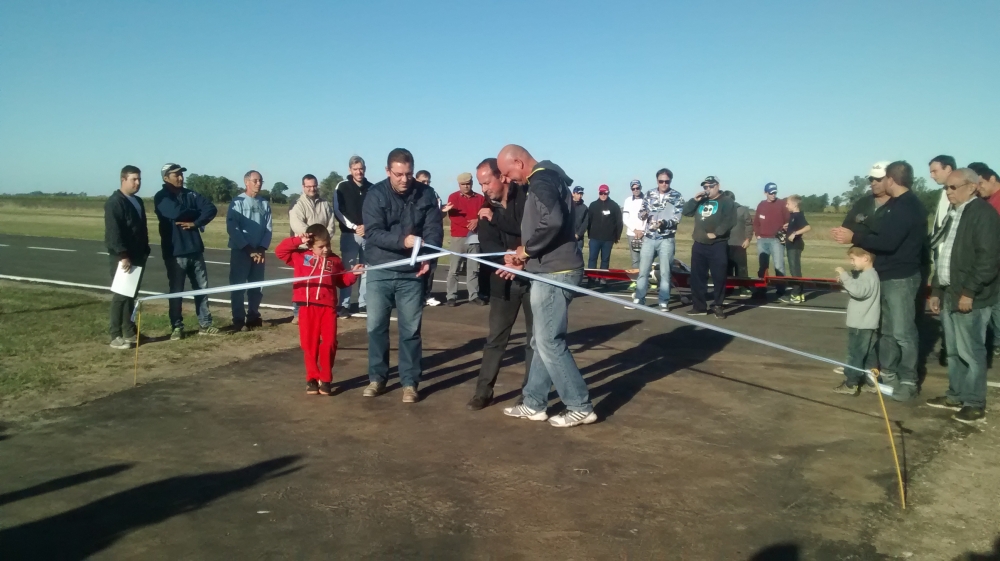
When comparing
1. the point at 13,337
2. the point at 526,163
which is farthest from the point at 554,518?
the point at 13,337

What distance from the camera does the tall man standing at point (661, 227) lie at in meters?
12.0

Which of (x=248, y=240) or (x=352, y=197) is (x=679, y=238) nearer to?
(x=352, y=197)

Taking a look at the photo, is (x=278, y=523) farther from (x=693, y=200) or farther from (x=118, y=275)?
(x=693, y=200)

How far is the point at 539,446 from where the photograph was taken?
220 inches

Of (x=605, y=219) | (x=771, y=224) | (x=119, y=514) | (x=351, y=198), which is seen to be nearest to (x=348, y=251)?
(x=351, y=198)

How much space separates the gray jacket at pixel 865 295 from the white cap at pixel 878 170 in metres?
0.94

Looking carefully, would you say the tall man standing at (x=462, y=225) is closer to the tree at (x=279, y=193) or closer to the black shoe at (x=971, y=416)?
the black shoe at (x=971, y=416)

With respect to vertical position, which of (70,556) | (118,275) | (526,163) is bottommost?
(70,556)

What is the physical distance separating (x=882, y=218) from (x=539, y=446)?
4060 mm

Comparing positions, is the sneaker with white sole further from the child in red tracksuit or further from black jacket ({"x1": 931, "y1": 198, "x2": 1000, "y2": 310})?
black jacket ({"x1": 931, "y1": 198, "x2": 1000, "y2": 310})

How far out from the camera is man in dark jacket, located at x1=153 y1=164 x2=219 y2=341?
909cm

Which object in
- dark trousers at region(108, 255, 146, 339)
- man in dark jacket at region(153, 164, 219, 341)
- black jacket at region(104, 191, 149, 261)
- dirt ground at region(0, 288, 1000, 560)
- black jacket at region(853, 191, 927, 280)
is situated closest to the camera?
dirt ground at region(0, 288, 1000, 560)

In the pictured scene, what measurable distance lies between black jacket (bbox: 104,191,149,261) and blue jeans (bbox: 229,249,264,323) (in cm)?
133

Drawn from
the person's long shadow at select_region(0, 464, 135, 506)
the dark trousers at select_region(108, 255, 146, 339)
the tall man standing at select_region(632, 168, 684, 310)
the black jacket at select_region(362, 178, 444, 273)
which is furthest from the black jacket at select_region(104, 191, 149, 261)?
the tall man standing at select_region(632, 168, 684, 310)
